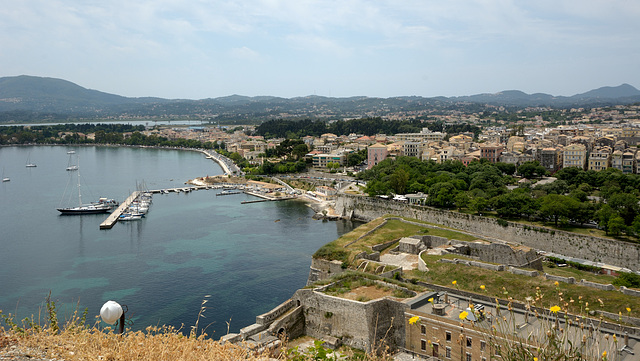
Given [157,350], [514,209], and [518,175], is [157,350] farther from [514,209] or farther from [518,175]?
[518,175]

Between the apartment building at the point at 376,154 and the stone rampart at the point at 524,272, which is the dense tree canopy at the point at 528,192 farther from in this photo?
the stone rampart at the point at 524,272

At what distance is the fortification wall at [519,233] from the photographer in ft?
74.8

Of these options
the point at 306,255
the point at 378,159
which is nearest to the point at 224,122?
the point at 378,159

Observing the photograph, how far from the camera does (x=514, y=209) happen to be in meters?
28.6

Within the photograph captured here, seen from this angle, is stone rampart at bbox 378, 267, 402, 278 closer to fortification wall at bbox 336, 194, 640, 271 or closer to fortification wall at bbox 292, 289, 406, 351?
fortification wall at bbox 292, 289, 406, 351

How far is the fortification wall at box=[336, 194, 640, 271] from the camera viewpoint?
74.8 ft

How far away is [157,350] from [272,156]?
64.3m

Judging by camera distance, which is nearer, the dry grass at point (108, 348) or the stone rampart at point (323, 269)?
the dry grass at point (108, 348)

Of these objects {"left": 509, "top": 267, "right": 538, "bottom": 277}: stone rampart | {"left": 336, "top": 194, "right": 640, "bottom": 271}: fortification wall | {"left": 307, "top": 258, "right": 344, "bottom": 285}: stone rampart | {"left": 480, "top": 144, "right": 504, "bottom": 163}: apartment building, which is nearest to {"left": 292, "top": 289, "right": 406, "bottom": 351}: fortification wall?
{"left": 307, "top": 258, "right": 344, "bottom": 285}: stone rampart

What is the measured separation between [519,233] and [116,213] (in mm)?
29218

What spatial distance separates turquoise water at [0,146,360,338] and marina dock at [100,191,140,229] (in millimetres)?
594

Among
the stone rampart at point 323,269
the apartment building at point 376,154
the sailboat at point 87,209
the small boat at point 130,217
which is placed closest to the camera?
the stone rampart at point 323,269

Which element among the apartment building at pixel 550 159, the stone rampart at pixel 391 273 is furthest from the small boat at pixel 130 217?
the apartment building at pixel 550 159

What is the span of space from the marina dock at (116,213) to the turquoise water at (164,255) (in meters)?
0.59
